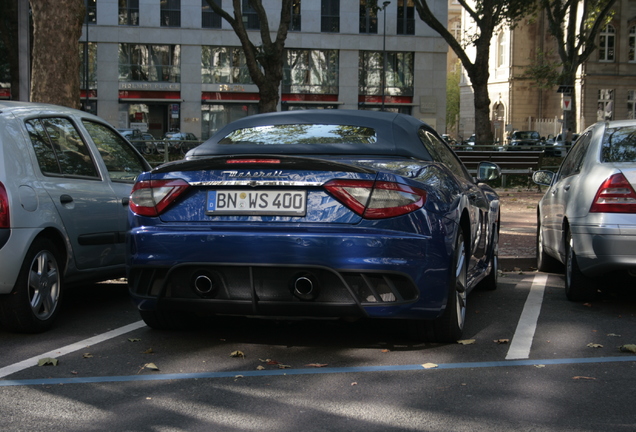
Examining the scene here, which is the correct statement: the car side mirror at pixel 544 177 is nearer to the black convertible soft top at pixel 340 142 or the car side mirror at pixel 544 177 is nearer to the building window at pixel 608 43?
the black convertible soft top at pixel 340 142

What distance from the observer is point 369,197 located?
505 centimetres

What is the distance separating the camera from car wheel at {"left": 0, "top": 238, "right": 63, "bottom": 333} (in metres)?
5.89

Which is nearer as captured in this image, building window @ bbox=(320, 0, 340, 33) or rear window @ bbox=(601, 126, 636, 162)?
rear window @ bbox=(601, 126, 636, 162)

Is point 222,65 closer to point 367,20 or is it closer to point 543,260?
point 367,20

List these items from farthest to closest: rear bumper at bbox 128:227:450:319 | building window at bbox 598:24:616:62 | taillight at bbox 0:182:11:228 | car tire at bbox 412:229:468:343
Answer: building window at bbox 598:24:616:62, taillight at bbox 0:182:11:228, car tire at bbox 412:229:468:343, rear bumper at bbox 128:227:450:319

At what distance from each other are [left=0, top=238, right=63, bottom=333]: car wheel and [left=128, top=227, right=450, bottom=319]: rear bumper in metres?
1.05

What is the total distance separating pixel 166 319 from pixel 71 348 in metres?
0.65

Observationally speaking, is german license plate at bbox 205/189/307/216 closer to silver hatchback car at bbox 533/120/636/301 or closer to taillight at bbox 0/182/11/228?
taillight at bbox 0/182/11/228


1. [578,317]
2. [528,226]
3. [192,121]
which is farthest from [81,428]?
[192,121]

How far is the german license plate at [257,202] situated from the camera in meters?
5.11

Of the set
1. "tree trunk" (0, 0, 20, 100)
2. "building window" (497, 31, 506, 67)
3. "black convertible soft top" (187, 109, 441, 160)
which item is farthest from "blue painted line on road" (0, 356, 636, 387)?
"building window" (497, 31, 506, 67)

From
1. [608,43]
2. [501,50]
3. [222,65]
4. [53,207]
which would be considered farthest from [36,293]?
[501,50]

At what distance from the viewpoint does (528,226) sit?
1410 centimetres

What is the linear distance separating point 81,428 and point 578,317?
4095 millimetres
